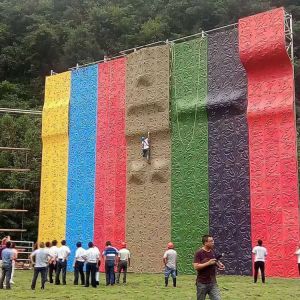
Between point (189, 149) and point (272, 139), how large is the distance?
12.3ft

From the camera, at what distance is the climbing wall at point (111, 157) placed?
23.8 meters

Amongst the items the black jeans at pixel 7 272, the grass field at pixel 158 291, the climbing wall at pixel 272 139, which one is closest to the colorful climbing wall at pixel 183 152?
the climbing wall at pixel 272 139

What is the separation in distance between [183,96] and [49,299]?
495 inches

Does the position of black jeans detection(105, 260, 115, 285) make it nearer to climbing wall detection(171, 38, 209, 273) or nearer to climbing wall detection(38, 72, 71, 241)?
climbing wall detection(171, 38, 209, 273)

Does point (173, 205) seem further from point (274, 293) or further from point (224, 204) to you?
point (274, 293)

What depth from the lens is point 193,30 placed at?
4919 cm

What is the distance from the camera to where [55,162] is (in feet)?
88.0

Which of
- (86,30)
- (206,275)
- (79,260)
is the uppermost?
(86,30)

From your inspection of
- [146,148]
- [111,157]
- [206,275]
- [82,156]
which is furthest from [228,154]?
[206,275]

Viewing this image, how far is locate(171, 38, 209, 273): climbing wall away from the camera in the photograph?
2131 centimetres

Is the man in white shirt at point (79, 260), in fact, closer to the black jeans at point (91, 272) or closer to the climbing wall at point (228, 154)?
the black jeans at point (91, 272)

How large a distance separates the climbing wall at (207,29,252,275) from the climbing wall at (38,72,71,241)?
8.34 metres

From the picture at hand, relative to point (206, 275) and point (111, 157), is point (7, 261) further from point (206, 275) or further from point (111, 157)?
point (111, 157)

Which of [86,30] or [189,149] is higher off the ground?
[86,30]
